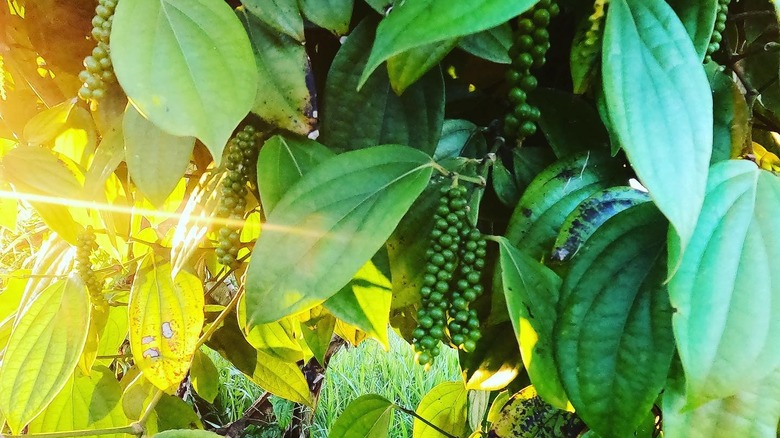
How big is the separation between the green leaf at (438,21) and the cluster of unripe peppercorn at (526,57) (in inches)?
3.5

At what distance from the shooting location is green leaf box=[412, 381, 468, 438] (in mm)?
625

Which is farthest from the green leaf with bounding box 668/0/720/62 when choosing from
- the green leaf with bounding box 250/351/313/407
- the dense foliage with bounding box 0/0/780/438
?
the green leaf with bounding box 250/351/313/407

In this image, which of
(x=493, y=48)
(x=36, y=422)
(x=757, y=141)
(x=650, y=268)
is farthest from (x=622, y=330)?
(x=36, y=422)

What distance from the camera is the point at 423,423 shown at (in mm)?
640

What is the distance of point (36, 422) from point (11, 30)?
0.37m

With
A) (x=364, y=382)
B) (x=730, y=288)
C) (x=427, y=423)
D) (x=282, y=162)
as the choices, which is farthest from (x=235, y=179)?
(x=364, y=382)

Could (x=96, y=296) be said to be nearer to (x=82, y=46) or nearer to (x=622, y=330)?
(x=82, y=46)

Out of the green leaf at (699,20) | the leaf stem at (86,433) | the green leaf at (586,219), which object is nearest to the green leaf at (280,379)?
the leaf stem at (86,433)

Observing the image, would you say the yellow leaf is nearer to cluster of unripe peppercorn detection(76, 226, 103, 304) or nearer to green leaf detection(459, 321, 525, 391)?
cluster of unripe peppercorn detection(76, 226, 103, 304)

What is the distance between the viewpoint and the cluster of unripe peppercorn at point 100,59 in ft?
1.06

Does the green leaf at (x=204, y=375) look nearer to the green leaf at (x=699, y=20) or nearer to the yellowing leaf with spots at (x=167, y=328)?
the yellowing leaf with spots at (x=167, y=328)

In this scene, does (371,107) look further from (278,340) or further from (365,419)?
(365,419)

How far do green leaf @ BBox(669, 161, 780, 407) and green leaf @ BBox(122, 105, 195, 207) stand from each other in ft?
0.85

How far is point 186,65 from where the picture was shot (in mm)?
267
